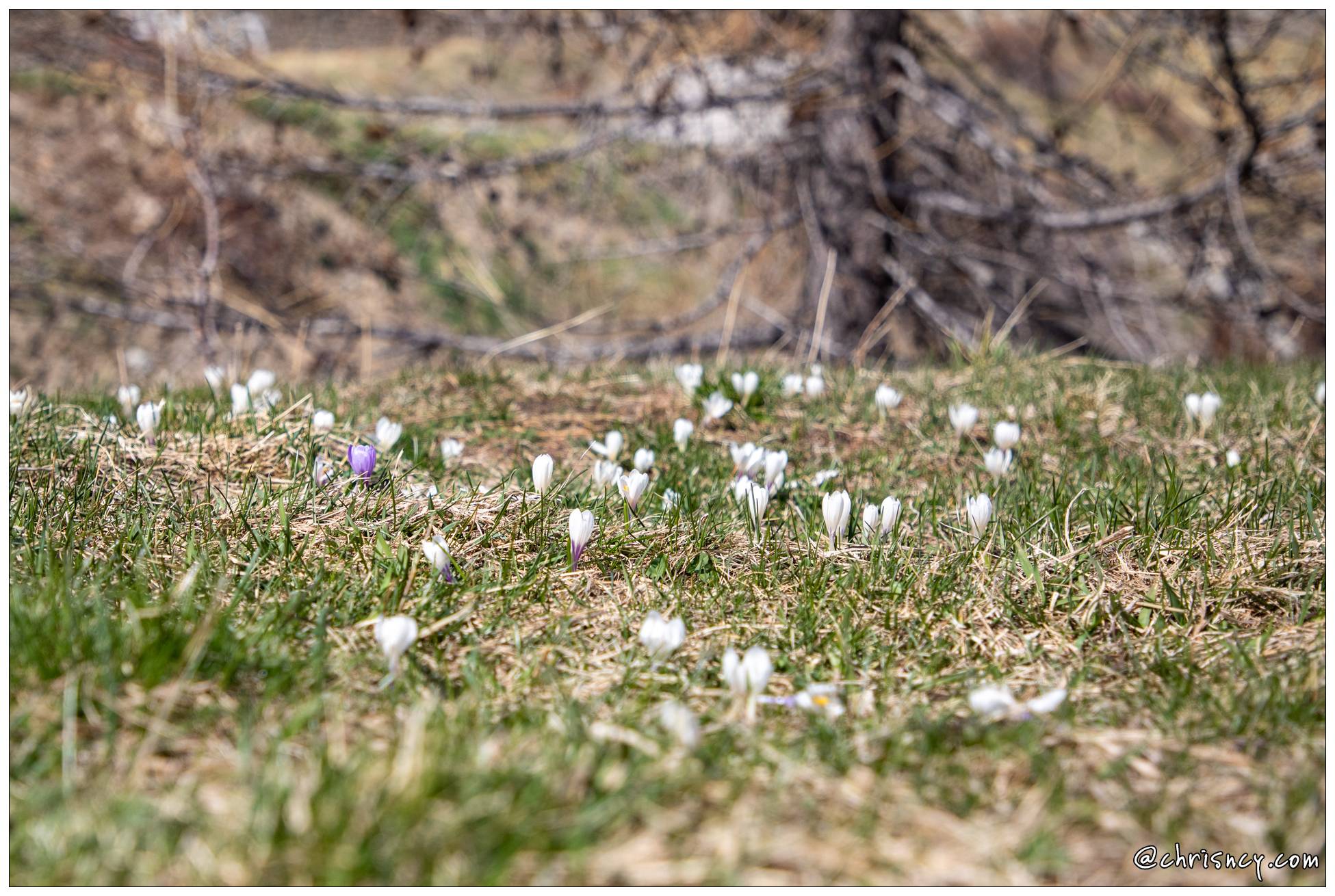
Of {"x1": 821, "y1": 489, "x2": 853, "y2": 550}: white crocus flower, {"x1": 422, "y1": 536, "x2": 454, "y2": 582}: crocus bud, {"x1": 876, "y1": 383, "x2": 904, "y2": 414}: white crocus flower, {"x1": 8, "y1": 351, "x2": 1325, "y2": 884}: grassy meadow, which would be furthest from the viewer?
{"x1": 876, "y1": 383, "x2": 904, "y2": 414}: white crocus flower

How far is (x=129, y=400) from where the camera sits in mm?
3354

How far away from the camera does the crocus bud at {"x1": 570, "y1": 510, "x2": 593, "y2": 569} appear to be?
220 cm

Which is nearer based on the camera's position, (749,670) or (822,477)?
(749,670)

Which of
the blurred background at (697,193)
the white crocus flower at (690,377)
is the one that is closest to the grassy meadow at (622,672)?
the white crocus flower at (690,377)

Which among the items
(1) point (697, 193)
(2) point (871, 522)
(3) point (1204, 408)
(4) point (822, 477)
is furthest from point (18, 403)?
(1) point (697, 193)

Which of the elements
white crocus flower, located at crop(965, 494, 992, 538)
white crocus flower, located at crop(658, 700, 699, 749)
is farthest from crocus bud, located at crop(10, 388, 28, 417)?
white crocus flower, located at crop(965, 494, 992, 538)

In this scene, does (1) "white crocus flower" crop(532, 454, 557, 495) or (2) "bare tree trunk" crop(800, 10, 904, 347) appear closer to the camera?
(1) "white crocus flower" crop(532, 454, 557, 495)

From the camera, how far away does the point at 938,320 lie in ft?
26.2

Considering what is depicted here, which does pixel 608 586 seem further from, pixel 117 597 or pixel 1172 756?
pixel 1172 756

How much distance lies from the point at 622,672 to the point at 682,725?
38 cm

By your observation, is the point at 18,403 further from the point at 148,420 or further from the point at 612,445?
the point at 612,445

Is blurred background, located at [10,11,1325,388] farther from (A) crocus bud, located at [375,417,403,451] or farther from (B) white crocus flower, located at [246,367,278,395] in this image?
(A) crocus bud, located at [375,417,403,451]

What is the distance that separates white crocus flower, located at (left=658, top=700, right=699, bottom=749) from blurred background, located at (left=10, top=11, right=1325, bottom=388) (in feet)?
15.5

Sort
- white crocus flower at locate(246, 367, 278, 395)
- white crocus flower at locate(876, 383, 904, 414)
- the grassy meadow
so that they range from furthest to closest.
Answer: white crocus flower at locate(876, 383, 904, 414)
white crocus flower at locate(246, 367, 278, 395)
the grassy meadow
